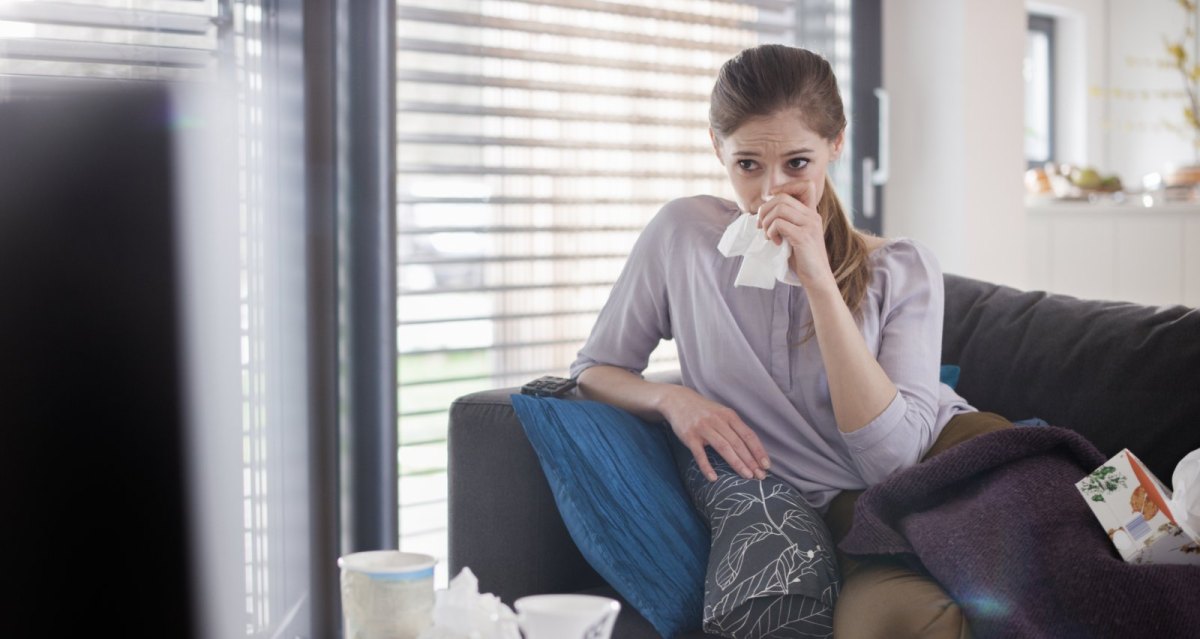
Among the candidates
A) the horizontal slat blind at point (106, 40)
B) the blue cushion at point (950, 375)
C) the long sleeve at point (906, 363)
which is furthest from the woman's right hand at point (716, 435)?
the horizontal slat blind at point (106, 40)

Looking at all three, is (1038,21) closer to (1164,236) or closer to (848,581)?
(1164,236)

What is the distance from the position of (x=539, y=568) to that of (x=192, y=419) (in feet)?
1.68

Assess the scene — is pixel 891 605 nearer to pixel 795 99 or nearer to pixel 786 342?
pixel 786 342

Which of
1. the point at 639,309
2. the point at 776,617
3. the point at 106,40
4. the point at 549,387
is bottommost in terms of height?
the point at 776,617

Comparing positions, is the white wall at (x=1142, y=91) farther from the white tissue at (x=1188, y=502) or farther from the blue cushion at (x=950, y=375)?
the white tissue at (x=1188, y=502)

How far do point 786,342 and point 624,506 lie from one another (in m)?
0.34

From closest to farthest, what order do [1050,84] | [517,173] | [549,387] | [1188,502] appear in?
[1188,502], [549,387], [517,173], [1050,84]

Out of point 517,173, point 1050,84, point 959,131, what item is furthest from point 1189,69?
point 517,173

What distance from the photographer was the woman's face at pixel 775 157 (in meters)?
1.57

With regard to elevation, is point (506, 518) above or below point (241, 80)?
below

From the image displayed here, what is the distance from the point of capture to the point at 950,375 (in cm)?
174

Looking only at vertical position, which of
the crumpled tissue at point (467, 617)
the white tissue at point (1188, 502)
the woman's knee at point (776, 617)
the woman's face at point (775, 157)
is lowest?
the woman's knee at point (776, 617)

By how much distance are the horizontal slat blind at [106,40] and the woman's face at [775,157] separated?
0.75 m

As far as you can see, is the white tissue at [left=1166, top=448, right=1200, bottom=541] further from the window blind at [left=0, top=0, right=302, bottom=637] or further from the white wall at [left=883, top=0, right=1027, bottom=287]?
the white wall at [left=883, top=0, right=1027, bottom=287]
